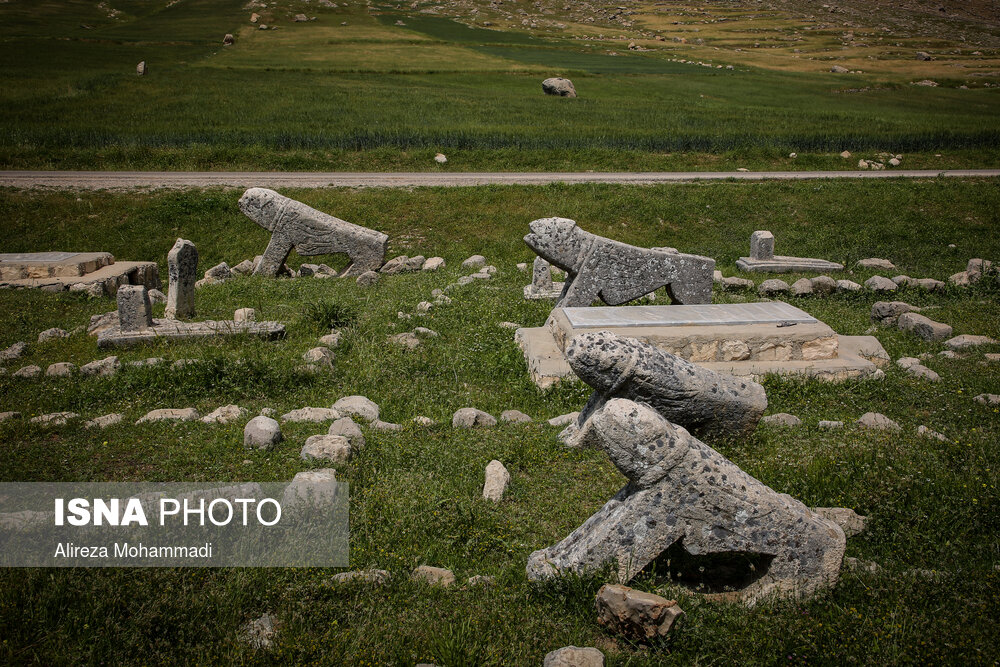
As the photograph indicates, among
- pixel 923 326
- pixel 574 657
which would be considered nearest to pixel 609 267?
pixel 923 326

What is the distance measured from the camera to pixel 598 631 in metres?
4.49

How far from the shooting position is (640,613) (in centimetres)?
424

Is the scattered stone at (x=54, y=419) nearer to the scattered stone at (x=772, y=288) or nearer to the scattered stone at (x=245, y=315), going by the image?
the scattered stone at (x=245, y=315)

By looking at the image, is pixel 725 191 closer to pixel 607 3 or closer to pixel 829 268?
pixel 829 268

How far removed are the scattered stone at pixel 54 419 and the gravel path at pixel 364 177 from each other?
15151 millimetres

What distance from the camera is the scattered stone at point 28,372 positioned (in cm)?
973

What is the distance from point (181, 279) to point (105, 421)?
4.69 metres

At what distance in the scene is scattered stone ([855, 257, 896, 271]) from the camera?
56.8ft

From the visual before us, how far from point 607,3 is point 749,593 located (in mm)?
119634

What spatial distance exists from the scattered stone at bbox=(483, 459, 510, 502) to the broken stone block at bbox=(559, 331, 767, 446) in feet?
3.33

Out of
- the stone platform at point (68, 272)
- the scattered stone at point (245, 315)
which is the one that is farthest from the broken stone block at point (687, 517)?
the stone platform at point (68, 272)

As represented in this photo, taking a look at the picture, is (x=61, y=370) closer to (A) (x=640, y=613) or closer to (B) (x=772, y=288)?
(A) (x=640, y=613)

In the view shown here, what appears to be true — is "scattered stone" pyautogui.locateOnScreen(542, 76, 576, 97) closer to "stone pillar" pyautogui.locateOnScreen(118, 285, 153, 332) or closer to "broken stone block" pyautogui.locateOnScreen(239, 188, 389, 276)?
"broken stone block" pyautogui.locateOnScreen(239, 188, 389, 276)

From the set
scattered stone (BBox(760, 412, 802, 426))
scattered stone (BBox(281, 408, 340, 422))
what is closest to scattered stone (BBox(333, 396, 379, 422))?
scattered stone (BBox(281, 408, 340, 422))
